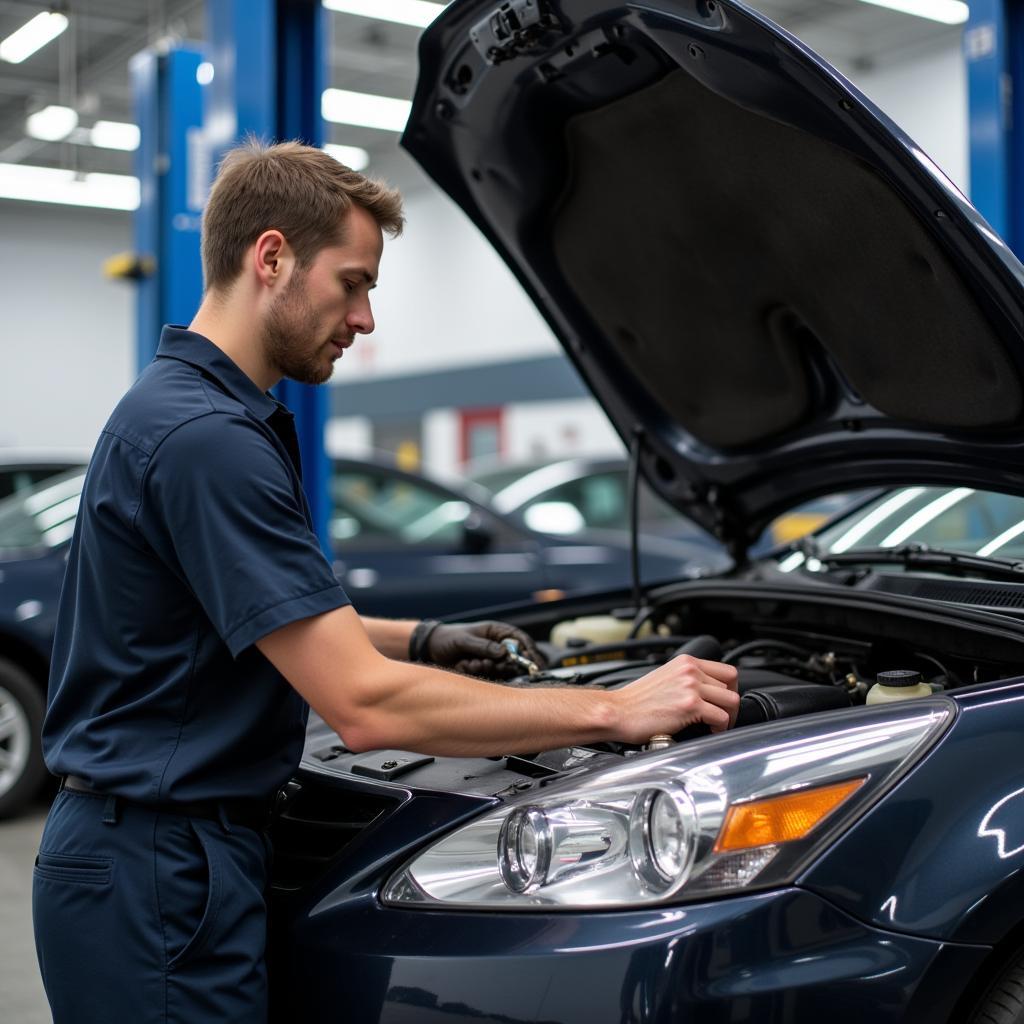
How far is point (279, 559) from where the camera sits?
1.45 meters

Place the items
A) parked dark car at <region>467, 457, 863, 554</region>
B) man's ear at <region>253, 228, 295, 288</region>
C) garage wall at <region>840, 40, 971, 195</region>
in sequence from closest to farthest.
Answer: man's ear at <region>253, 228, 295, 288</region>
parked dark car at <region>467, 457, 863, 554</region>
garage wall at <region>840, 40, 971, 195</region>

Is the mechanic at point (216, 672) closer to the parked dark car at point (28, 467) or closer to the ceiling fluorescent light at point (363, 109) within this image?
the parked dark car at point (28, 467)

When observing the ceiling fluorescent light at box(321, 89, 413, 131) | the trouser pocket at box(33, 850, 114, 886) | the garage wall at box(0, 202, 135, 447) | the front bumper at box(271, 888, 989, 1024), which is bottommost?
the front bumper at box(271, 888, 989, 1024)

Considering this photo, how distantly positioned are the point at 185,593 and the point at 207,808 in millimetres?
270

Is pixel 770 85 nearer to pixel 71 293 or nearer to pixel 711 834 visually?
pixel 711 834

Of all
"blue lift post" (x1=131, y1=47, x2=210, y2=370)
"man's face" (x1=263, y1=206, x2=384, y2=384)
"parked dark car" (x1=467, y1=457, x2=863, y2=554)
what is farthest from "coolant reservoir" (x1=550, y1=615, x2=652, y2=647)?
"parked dark car" (x1=467, y1=457, x2=863, y2=554)

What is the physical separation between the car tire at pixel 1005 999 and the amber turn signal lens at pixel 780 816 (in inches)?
11.4

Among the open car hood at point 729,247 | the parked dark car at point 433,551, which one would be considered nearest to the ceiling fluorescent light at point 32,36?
the parked dark car at point 433,551

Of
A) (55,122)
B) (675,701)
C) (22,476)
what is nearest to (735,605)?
(675,701)

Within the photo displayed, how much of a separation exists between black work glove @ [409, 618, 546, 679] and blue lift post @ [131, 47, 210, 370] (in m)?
2.44

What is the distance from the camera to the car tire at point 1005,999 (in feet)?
4.76

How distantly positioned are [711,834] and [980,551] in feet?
4.41

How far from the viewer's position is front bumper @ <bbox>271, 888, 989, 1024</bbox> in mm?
1343

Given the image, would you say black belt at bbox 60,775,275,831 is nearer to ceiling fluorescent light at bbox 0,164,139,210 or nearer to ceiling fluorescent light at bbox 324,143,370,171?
ceiling fluorescent light at bbox 0,164,139,210
